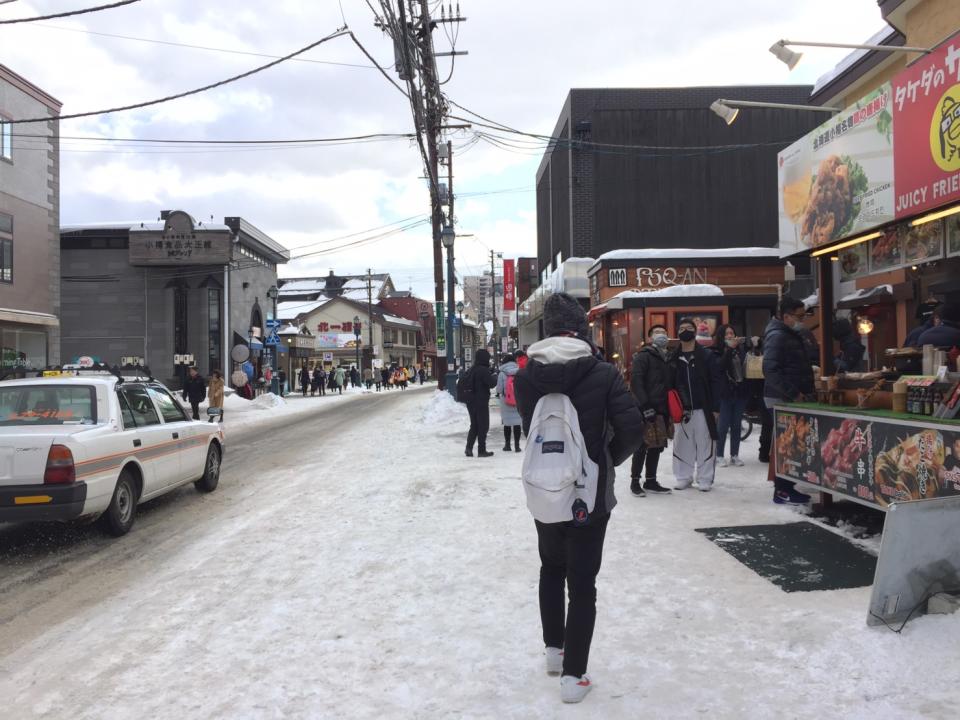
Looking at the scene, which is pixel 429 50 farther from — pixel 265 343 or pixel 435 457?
pixel 265 343

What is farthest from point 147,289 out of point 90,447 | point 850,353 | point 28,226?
point 850,353

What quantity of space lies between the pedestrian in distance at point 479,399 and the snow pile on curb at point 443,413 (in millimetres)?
5742

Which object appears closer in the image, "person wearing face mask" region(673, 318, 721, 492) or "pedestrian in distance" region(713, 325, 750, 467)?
"person wearing face mask" region(673, 318, 721, 492)

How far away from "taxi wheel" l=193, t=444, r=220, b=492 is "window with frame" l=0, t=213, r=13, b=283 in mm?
15857

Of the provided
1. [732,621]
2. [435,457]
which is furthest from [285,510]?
[732,621]

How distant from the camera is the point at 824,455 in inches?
233

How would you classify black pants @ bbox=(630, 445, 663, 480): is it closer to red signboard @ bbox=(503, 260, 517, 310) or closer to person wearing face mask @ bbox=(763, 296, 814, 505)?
person wearing face mask @ bbox=(763, 296, 814, 505)

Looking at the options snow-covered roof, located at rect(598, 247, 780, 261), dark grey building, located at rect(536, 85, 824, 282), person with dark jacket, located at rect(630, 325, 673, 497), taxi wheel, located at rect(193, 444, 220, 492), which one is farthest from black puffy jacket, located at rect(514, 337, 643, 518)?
dark grey building, located at rect(536, 85, 824, 282)

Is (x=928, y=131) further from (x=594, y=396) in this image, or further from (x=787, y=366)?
(x=594, y=396)

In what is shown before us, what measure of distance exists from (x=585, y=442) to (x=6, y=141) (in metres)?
23.3

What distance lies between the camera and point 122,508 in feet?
21.6

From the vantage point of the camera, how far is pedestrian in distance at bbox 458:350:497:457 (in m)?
11.0

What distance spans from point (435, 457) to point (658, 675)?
26.2 feet

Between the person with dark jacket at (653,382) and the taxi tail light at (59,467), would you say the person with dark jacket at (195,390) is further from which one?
the person with dark jacket at (653,382)
